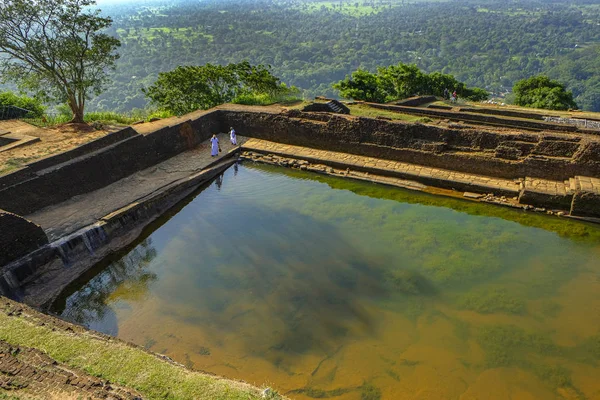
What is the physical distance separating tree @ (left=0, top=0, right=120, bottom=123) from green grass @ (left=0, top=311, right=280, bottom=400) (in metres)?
9.63

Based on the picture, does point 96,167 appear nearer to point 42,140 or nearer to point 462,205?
point 42,140

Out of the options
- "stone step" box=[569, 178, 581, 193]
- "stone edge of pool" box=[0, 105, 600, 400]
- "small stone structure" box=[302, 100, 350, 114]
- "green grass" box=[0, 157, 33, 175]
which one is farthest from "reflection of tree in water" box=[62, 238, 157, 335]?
"stone step" box=[569, 178, 581, 193]

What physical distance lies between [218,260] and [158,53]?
9720 centimetres

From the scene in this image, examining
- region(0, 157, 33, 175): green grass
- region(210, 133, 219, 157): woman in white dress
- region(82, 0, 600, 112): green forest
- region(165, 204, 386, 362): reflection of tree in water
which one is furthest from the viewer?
region(82, 0, 600, 112): green forest

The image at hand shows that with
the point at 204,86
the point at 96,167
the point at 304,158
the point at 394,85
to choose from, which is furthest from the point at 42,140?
the point at 394,85

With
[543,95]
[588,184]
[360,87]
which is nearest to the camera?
[588,184]

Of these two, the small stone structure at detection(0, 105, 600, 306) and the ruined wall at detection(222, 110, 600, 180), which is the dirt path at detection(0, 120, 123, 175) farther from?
the ruined wall at detection(222, 110, 600, 180)

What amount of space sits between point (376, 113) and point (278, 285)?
1035 centimetres

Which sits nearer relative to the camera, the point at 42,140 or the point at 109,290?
the point at 109,290

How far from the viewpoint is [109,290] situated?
7.70m

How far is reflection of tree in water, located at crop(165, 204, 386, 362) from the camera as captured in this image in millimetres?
6594

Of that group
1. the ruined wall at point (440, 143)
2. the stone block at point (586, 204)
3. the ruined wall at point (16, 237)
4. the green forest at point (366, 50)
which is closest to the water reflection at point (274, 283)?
the ruined wall at point (16, 237)

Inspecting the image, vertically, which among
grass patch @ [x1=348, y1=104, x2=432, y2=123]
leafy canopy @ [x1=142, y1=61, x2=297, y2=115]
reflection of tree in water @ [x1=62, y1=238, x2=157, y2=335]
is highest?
leafy canopy @ [x1=142, y1=61, x2=297, y2=115]

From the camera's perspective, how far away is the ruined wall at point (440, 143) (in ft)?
34.6
